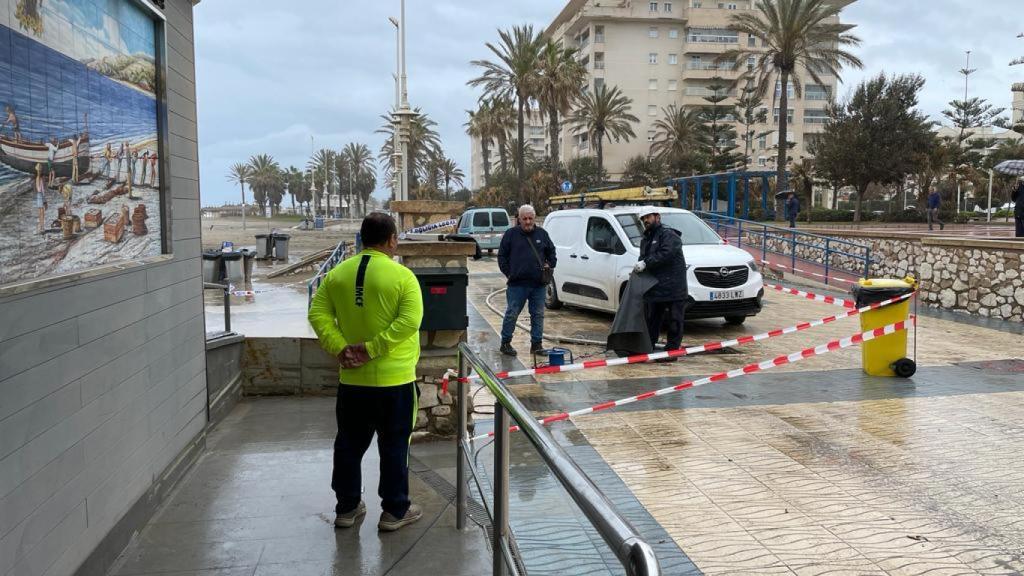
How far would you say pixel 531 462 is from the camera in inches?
102

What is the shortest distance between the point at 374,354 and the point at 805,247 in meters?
19.7

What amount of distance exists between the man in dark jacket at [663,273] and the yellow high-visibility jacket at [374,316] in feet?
17.0

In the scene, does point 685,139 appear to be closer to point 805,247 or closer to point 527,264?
point 805,247

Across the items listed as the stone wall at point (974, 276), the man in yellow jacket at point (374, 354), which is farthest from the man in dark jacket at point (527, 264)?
the stone wall at point (974, 276)

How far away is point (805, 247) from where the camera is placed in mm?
21266

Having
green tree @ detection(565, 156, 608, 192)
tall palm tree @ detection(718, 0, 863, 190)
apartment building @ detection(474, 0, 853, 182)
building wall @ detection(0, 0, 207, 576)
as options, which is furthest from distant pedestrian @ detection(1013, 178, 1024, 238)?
apartment building @ detection(474, 0, 853, 182)

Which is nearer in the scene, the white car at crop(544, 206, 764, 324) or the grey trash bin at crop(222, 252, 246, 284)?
the white car at crop(544, 206, 764, 324)

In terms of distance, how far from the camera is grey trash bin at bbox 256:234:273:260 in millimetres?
25703

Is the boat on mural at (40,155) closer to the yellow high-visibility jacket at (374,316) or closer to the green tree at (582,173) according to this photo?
the yellow high-visibility jacket at (374,316)

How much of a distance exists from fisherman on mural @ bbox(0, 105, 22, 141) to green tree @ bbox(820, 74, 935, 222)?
41.5m

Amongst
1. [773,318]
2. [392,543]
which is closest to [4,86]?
[392,543]

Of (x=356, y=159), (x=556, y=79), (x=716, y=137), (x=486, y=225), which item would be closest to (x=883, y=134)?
(x=556, y=79)

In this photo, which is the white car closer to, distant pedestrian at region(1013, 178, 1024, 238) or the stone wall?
the stone wall

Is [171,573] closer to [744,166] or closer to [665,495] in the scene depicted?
[665,495]
